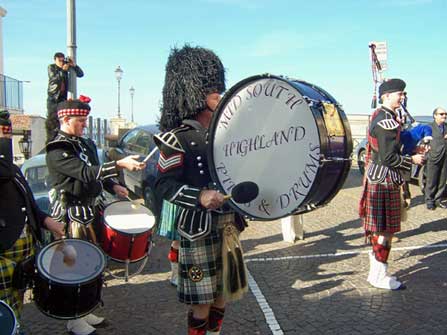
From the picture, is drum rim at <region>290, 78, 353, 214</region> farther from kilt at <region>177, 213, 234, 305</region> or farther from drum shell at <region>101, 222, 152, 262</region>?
drum shell at <region>101, 222, 152, 262</region>

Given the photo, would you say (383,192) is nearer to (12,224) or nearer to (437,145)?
(12,224)

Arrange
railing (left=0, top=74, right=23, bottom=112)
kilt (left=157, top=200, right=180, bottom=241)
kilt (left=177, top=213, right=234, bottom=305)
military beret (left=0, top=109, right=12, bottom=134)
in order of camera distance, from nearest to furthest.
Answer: kilt (left=177, top=213, right=234, bottom=305)
military beret (left=0, top=109, right=12, bottom=134)
kilt (left=157, top=200, right=180, bottom=241)
railing (left=0, top=74, right=23, bottom=112)

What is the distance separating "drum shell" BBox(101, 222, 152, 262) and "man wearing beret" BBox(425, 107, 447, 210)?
231 inches

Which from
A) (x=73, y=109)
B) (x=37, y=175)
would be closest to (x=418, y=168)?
(x=37, y=175)

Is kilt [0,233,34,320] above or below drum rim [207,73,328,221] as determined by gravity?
below

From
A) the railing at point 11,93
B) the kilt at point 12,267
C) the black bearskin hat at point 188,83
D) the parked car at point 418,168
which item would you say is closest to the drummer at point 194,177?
the black bearskin hat at point 188,83

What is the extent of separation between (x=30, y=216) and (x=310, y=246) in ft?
12.7

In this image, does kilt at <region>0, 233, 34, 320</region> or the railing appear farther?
the railing

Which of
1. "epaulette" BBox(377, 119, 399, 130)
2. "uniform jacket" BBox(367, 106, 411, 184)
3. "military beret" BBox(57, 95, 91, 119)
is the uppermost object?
"military beret" BBox(57, 95, 91, 119)

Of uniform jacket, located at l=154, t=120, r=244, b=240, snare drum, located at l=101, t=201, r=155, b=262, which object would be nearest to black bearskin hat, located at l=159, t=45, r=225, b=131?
uniform jacket, located at l=154, t=120, r=244, b=240

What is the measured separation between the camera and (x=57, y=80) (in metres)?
6.64

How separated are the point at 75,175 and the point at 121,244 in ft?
2.30

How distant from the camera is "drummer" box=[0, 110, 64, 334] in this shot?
8.16 ft

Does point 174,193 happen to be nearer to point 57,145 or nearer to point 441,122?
point 57,145
